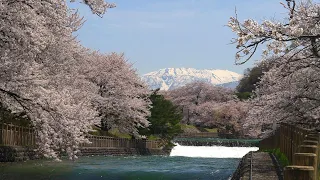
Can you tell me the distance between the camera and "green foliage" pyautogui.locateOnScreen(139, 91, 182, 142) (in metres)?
48.2

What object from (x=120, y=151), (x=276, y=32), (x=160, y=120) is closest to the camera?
(x=276, y=32)

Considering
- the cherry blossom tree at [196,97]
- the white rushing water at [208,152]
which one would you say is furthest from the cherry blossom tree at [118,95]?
the cherry blossom tree at [196,97]

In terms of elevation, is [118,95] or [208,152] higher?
[118,95]

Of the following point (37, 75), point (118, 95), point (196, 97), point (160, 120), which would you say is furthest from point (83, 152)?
point (196, 97)

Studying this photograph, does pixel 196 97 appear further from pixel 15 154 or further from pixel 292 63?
pixel 292 63

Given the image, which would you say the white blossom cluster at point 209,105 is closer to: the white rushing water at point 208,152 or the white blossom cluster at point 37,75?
the white rushing water at point 208,152

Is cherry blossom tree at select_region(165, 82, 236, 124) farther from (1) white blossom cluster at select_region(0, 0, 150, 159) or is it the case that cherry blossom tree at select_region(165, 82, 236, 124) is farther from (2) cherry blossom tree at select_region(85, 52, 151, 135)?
(1) white blossom cluster at select_region(0, 0, 150, 159)

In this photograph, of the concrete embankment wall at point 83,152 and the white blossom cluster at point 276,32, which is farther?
the concrete embankment wall at point 83,152

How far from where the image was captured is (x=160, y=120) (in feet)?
158

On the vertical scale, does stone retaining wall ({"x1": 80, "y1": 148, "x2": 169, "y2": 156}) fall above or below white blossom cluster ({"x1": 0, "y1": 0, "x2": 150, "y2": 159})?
below

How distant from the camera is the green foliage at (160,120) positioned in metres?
48.2

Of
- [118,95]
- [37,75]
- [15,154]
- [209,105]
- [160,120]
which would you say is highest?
[209,105]

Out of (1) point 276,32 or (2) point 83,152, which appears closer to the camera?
(1) point 276,32

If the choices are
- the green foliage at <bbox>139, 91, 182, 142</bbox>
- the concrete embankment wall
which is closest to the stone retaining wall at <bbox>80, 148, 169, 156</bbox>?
the concrete embankment wall
